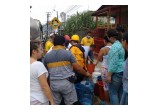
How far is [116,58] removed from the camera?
366cm

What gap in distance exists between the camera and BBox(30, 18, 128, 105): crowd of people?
267 cm

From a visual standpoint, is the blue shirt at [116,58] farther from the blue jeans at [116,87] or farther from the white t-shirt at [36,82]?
the white t-shirt at [36,82]

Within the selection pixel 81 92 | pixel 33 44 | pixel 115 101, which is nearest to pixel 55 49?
pixel 33 44

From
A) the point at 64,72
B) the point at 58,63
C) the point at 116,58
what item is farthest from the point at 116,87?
the point at 58,63

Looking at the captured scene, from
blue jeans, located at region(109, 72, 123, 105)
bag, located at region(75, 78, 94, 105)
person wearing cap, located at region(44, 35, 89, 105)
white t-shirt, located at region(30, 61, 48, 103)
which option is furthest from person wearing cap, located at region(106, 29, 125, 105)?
white t-shirt, located at region(30, 61, 48, 103)

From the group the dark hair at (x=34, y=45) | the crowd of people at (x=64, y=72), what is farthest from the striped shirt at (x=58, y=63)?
the dark hair at (x=34, y=45)

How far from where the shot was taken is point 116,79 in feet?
12.4

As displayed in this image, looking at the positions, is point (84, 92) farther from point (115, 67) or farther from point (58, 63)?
point (58, 63)

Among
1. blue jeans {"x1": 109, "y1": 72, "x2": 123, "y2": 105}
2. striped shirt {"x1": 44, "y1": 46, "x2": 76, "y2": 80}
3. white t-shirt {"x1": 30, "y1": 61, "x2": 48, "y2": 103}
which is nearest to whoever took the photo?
white t-shirt {"x1": 30, "y1": 61, "x2": 48, "y2": 103}

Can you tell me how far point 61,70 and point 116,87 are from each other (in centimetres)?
101

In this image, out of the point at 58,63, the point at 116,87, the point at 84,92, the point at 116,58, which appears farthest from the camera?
the point at 84,92

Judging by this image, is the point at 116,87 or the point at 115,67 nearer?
the point at 115,67

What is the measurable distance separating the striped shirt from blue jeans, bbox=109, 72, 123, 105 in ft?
2.67

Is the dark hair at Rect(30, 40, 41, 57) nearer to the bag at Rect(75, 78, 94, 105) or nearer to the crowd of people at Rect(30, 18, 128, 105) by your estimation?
the crowd of people at Rect(30, 18, 128, 105)
